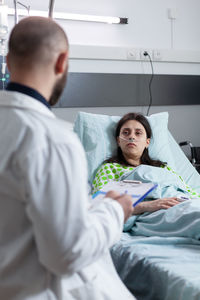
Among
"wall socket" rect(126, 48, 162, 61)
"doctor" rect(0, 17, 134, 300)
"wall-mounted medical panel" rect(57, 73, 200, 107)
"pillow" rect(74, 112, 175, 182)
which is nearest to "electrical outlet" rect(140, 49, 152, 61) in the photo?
"wall socket" rect(126, 48, 162, 61)

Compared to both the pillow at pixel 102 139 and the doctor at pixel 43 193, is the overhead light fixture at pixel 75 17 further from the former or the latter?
the doctor at pixel 43 193

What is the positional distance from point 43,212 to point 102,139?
203cm

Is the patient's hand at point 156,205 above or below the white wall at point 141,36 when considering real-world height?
below

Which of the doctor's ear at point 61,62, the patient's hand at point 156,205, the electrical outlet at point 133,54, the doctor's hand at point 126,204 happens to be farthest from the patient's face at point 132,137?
the doctor's ear at point 61,62

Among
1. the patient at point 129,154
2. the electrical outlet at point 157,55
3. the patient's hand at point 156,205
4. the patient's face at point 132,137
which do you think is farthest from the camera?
the electrical outlet at point 157,55

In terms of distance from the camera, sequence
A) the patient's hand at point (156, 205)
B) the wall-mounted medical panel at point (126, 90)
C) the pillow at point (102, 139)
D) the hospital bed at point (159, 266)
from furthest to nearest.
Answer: the wall-mounted medical panel at point (126, 90), the pillow at point (102, 139), the patient's hand at point (156, 205), the hospital bed at point (159, 266)

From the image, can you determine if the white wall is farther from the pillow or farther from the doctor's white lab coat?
the doctor's white lab coat

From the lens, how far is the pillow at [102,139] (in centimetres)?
281

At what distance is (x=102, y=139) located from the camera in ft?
9.41

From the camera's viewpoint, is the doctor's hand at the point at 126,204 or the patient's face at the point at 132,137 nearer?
the doctor's hand at the point at 126,204

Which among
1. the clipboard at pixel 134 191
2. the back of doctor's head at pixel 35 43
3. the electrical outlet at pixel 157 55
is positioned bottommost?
the clipboard at pixel 134 191

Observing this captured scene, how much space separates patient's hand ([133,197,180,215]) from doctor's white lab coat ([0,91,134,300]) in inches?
44.7

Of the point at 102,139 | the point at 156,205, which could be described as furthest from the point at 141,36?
the point at 156,205

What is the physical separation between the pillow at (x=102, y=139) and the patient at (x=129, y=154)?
76 mm
